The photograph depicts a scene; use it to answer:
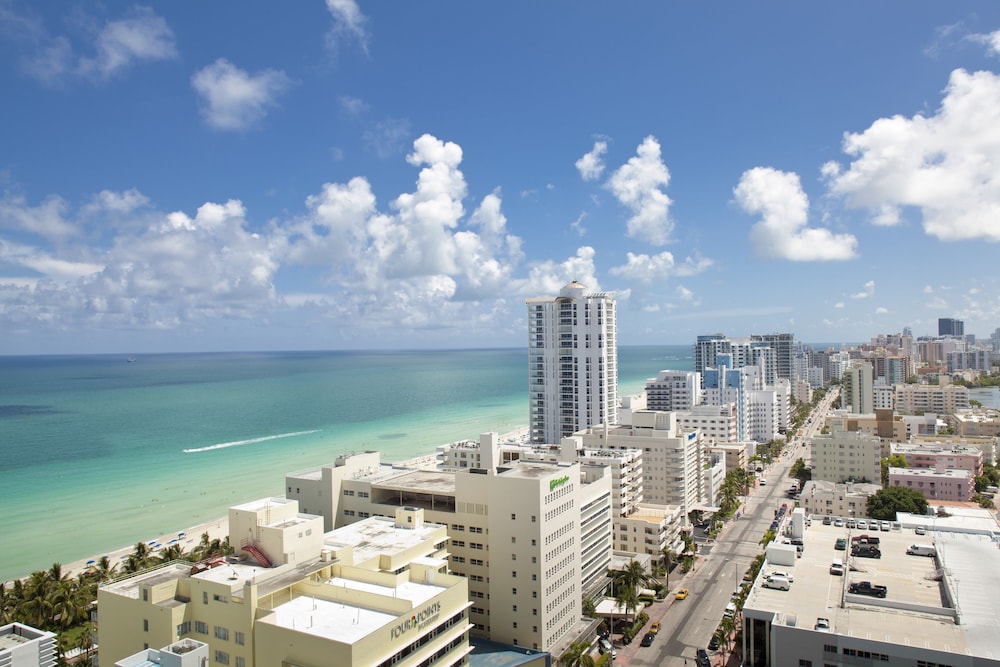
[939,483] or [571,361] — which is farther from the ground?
[571,361]

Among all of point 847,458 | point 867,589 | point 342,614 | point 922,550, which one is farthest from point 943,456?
point 342,614

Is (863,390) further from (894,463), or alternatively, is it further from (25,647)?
(25,647)

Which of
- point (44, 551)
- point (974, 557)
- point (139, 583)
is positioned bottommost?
point (44, 551)

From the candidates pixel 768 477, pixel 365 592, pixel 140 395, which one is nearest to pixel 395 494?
pixel 365 592

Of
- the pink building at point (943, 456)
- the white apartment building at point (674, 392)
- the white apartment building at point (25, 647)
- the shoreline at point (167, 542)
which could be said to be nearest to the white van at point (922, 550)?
the pink building at point (943, 456)

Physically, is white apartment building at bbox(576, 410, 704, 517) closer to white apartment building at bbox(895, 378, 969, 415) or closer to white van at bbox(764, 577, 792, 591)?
white van at bbox(764, 577, 792, 591)

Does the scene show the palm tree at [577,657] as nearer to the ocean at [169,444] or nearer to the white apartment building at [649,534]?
the white apartment building at [649,534]

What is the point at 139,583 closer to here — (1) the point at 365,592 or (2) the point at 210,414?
(1) the point at 365,592
